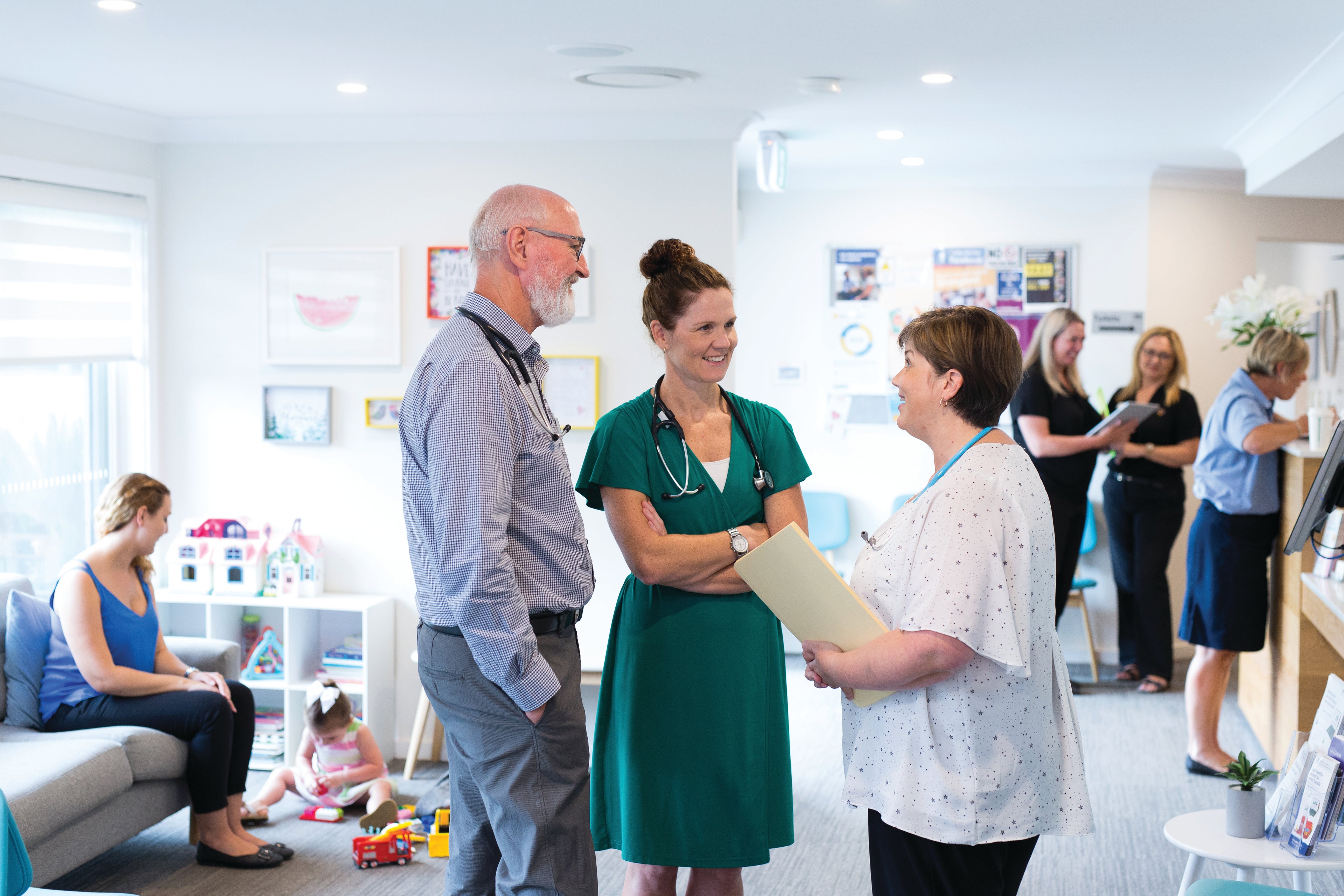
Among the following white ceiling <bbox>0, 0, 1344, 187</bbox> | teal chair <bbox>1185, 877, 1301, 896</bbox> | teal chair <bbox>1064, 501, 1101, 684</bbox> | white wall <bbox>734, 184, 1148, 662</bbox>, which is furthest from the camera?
white wall <bbox>734, 184, 1148, 662</bbox>

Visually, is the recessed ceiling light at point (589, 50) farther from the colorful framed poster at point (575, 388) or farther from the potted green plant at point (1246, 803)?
the potted green plant at point (1246, 803)

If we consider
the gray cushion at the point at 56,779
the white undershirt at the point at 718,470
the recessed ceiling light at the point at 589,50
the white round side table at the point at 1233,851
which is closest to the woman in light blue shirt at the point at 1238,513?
the white round side table at the point at 1233,851

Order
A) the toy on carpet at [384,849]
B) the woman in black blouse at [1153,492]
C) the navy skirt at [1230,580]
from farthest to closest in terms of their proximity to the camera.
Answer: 1. the woman in black blouse at [1153,492]
2. the navy skirt at [1230,580]
3. the toy on carpet at [384,849]

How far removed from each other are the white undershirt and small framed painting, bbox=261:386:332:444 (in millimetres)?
2668

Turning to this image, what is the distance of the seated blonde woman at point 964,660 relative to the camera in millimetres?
1578

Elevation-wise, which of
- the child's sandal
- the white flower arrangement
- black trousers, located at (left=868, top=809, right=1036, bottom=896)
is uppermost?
the white flower arrangement

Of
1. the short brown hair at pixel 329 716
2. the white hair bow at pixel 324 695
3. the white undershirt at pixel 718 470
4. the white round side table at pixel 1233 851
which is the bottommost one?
the short brown hair at pixel 329 716

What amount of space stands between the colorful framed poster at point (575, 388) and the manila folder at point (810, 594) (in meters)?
2.56

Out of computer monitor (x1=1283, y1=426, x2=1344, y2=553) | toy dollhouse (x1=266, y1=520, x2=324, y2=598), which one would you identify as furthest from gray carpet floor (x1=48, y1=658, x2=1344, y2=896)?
computer monitor (x1=1283, y1=426, x2=1344, y2=553)

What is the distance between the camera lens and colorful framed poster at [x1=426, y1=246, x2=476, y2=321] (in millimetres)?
4383

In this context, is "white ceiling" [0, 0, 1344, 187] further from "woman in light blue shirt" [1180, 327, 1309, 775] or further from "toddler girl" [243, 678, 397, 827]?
"toddler girl" [243, 678, 397, 827]

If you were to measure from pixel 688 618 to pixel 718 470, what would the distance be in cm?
29

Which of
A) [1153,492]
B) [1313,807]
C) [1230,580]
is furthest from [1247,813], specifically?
[1153,492]

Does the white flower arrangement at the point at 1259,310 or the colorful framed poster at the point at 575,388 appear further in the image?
the white flower arrangement at the point at 1259,310
